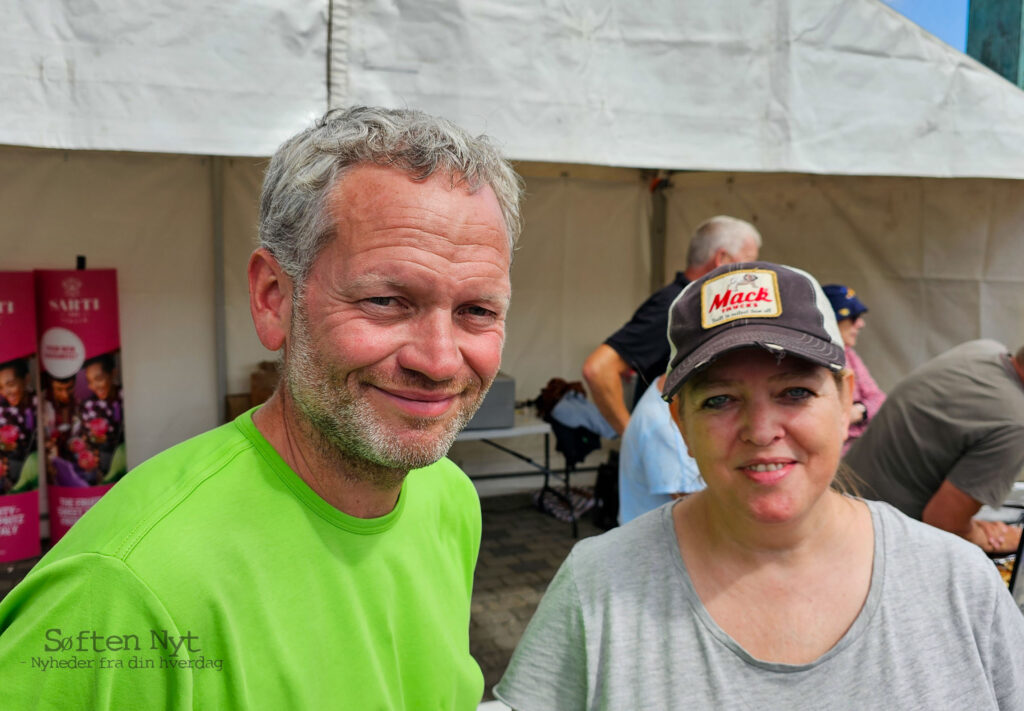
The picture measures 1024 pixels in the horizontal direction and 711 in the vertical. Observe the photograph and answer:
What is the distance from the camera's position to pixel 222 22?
235cm

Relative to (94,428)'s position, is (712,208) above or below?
above

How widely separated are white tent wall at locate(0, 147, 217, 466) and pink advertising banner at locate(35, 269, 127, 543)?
345 mm

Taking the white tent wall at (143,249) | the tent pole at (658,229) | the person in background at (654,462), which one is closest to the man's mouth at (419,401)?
the person in background at (654,462)

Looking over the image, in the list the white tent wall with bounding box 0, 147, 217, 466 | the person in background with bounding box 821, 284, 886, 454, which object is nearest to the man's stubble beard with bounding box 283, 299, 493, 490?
the person in background with bounding box 821, 284, 886, 454

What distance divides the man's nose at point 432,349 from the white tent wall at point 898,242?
185 inches

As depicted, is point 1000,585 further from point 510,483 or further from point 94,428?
point 510,483

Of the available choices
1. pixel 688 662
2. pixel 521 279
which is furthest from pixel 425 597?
pixel 521 279

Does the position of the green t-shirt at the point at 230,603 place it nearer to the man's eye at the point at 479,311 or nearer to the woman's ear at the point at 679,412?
the man's eye at the point at 479,311

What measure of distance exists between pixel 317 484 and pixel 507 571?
3.87 m

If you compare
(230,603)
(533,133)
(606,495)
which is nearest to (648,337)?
(533,133)

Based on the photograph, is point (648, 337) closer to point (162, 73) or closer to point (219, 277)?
point (162, 73)

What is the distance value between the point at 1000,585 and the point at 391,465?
910 mm

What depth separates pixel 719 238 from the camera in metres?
3.24

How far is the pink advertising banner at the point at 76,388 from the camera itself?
4.32 m
